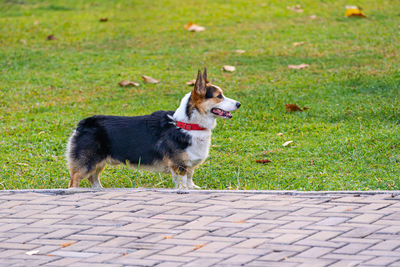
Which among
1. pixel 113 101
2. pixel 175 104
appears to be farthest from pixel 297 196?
pixel 113 101

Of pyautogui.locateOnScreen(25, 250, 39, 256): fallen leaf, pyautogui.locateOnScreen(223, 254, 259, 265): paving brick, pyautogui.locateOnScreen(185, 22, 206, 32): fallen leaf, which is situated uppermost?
pyautogui.locateOnScreen(185, 22, 206, 32): fallen leaf

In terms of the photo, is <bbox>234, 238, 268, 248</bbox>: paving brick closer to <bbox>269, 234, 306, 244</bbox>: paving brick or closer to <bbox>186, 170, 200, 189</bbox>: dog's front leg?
<bbox>269, 234, 306, 244</bbox>: paving brick

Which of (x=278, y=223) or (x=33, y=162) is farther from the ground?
(x=278, y=223)

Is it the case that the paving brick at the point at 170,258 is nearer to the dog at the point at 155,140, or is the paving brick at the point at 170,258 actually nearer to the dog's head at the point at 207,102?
the dog at the point at 155,140

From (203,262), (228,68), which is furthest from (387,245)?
(228,68)

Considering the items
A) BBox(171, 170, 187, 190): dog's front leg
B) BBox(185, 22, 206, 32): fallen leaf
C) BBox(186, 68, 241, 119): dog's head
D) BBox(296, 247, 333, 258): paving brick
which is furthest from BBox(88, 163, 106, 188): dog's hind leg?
BBox(185, 22, 206, 32): fallen leaf

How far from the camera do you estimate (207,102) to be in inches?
239

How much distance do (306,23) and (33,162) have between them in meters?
7.80

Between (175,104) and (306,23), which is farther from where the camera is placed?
(306,23)

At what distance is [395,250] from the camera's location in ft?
12.8

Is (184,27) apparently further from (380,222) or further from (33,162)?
(380,222)

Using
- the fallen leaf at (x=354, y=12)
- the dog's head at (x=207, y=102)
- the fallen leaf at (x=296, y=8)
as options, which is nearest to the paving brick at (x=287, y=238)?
the dog's head at (x=207, y=102)

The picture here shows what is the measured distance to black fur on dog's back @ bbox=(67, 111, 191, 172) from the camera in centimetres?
596

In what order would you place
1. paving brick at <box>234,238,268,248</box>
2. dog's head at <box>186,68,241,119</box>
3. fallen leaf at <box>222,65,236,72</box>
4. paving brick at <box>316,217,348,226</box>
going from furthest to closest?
fallen leaf at <box>222,65,236,72</box> < dog's head at <box>186,68,241,119</box> < paving brick at <box>316,217,348,226</box> < paving brick at <box>234,238,268,248</box>
